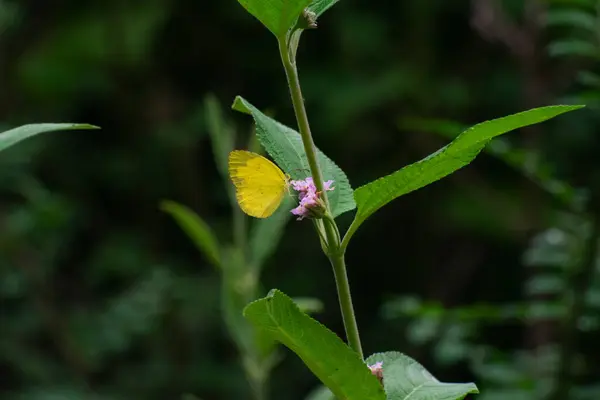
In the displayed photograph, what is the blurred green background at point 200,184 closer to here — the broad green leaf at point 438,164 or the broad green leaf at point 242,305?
the broad green leaf at point 242,305

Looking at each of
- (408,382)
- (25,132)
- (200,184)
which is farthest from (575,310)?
(200,184)

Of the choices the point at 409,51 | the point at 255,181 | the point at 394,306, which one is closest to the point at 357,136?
the point at 409,51

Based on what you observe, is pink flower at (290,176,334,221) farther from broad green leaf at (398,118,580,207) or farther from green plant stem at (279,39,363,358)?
broad green leaf at (398,118,580,207)

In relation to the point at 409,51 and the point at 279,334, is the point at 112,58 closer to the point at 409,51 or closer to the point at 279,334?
the point at 409,51

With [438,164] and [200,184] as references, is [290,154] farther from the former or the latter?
[200,184]

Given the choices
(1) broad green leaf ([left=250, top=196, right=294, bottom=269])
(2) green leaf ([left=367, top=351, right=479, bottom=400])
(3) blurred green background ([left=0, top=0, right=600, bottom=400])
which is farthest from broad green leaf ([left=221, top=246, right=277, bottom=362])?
(3) blurred green background ([left=0, top=0, right=600, bottom=400])

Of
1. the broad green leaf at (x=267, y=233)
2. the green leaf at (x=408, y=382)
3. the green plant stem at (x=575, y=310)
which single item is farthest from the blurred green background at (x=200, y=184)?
the green leaf at (x=408, y=382)
